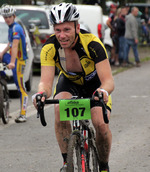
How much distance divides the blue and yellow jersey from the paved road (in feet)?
3.74

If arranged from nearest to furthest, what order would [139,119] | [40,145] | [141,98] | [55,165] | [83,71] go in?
[83,71]
[55,165]
[40,145]
[139,119]
[141,98]

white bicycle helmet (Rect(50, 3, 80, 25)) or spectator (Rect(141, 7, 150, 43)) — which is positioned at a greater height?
white bicycle helmet (Rect(50, 3, 80, 25))

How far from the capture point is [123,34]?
20000mm

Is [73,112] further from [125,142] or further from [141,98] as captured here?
[141,98]

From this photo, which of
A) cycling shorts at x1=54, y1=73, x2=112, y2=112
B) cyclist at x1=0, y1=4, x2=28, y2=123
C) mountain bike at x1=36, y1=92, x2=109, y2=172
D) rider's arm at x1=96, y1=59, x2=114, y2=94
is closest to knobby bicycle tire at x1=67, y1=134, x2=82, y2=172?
mountain bike at x1=36, y1=92, x2=109, y2=172

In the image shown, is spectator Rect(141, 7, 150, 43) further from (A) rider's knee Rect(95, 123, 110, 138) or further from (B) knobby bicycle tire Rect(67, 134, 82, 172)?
(B) knobby bicycle tire Rect(67, 134, 82, 172)

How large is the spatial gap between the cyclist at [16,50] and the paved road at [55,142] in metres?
0.38

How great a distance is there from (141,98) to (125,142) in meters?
4.54

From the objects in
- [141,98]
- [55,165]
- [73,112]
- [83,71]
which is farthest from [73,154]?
[141,98]

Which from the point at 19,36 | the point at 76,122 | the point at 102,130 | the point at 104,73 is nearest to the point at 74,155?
the point at 76,122

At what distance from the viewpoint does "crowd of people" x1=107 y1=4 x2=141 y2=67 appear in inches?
761

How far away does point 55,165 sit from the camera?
648cm

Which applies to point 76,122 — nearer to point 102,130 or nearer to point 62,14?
point 102,130

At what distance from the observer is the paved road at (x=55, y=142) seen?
21.3 feet
